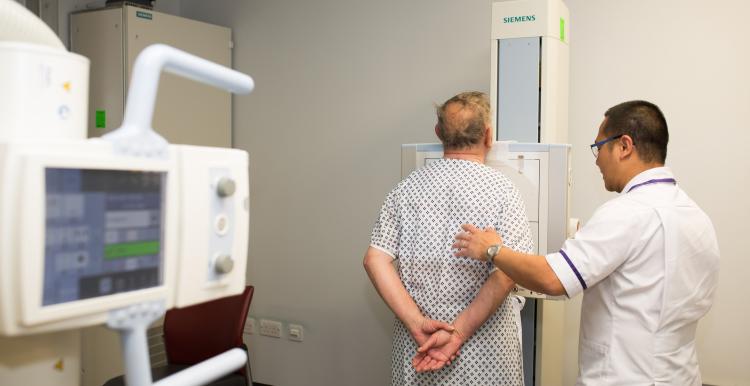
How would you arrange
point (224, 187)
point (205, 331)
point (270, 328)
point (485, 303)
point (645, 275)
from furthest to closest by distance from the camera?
point (270, 328), point (205, 331), point (485, 303), point (645, 275), point (224, 187)

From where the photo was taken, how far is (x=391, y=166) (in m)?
3.23

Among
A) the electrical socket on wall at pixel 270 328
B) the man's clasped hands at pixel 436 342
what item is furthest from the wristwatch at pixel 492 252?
the electrical socket on wall at pixel 270 328

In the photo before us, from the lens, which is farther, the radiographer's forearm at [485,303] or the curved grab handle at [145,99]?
the radiographer's forearm at [485,303]

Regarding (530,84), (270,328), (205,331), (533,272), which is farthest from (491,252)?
(270,328)

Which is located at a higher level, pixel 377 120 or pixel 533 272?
pixel 377 120

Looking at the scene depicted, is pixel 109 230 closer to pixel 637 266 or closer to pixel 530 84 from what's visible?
pixel 637 266

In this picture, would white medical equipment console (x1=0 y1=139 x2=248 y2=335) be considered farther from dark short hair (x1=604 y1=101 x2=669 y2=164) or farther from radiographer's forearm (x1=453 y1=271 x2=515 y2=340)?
dark short hair (x1=604 y1=101 x2=669 y2=164)

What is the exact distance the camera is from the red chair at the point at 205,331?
107 inches

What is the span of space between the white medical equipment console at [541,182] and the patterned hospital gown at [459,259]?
0.74 feet

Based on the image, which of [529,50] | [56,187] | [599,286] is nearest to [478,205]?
[599,286]

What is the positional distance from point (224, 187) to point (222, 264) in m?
0.11

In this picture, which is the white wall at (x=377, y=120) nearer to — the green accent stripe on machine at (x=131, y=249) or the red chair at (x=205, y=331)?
the red chair at (x=205, y=331)

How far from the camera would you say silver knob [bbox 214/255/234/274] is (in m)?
0.94

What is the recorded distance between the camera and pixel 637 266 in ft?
5.42
